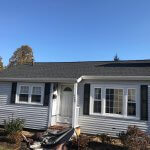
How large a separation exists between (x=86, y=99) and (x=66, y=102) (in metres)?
1.50

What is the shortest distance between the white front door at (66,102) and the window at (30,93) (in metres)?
1.33

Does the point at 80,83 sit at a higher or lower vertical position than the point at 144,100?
higher

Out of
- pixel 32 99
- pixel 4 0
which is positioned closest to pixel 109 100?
pixel 32 99

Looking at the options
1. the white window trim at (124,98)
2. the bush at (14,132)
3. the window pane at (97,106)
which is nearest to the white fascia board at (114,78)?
the white window trim at (124,98)

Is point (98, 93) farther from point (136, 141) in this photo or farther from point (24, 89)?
point (24, 89)

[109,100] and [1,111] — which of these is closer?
[109,100]

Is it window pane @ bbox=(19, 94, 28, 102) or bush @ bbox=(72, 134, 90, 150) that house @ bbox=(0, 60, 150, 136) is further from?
bush @ bbox=(72, 134, 90, 150)

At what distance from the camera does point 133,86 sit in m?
9.33

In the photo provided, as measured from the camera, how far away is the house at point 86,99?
9227 millimetres

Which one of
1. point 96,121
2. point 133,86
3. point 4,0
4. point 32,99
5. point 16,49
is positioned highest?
point 16,49

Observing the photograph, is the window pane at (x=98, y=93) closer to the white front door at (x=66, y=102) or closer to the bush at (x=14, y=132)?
the white front door at (x=66, y=102)

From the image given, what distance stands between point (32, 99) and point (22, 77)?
1.52m

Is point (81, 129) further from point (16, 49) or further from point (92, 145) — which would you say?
point (16, 49)

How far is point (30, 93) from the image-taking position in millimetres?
10938
